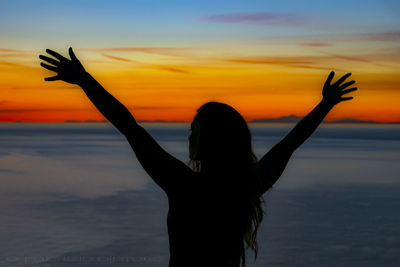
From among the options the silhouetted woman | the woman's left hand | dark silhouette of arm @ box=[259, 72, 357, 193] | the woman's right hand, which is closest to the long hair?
the silhouetted woman

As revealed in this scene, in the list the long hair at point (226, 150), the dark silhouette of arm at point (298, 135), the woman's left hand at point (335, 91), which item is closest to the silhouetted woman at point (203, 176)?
the long hair at point (226, 150)

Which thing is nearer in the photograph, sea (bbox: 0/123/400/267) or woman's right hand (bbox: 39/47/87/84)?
woman's right hand (bbox: 39/47/87/84)

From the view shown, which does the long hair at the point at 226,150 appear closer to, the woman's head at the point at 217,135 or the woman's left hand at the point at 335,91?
the woman's head at the point at 217,135

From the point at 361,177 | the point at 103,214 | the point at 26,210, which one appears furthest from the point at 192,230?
the point at 361,177

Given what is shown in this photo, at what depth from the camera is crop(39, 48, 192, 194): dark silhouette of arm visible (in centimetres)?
194

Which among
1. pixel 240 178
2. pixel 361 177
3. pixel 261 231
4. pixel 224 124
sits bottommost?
pixel 361 177

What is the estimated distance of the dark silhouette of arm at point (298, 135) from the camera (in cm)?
233

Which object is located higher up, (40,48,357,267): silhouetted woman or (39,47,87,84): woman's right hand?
Answer: (39,47,87,84): woman's right hand

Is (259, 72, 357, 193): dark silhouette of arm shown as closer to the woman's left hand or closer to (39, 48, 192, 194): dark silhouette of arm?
the woman's left hand

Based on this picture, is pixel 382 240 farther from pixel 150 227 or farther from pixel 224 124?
pixel 224 124

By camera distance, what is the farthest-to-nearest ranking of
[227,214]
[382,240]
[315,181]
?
[315,181], [382,240], [227,214]

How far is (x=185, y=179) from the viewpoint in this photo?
1995 mm

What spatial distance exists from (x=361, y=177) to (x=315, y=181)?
94.1 inches

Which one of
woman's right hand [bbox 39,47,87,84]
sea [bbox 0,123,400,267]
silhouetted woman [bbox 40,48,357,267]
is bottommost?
sea [bbox 0,123,400,267]
